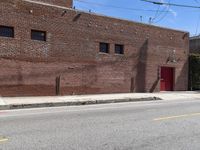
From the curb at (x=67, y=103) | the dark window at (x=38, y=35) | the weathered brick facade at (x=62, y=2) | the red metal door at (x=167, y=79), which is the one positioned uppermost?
the weathered brick facade at (x=62, y=2)

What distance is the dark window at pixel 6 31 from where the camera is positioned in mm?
21812

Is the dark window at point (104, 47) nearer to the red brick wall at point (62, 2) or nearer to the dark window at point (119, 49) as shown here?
the dark window at point (119, 49)

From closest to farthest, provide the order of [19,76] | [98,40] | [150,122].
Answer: [150,122] < [19,76] < [98,40]

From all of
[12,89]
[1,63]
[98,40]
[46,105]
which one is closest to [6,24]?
[1,63]

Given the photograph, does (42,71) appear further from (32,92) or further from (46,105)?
(46,105)

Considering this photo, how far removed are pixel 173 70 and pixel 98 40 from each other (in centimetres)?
919

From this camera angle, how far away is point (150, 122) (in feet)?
42.5

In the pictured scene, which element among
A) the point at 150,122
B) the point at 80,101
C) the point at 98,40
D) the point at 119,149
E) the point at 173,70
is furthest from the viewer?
the point at 173,70

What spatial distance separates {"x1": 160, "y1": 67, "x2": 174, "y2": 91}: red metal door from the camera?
32.6 metres

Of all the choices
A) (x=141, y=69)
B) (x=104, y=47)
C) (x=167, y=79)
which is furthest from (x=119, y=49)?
(x=167, y=79)

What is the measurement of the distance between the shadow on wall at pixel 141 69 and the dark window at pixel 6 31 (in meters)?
10.8

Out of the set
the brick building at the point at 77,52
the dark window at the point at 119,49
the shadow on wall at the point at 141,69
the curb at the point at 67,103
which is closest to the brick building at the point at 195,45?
the brick building at the point at 77,52

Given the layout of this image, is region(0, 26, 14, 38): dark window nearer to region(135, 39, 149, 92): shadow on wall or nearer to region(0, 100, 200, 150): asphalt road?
region(0, 100, 200, 150): asphalt road

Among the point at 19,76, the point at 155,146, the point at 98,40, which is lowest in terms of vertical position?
the point at 155,146
